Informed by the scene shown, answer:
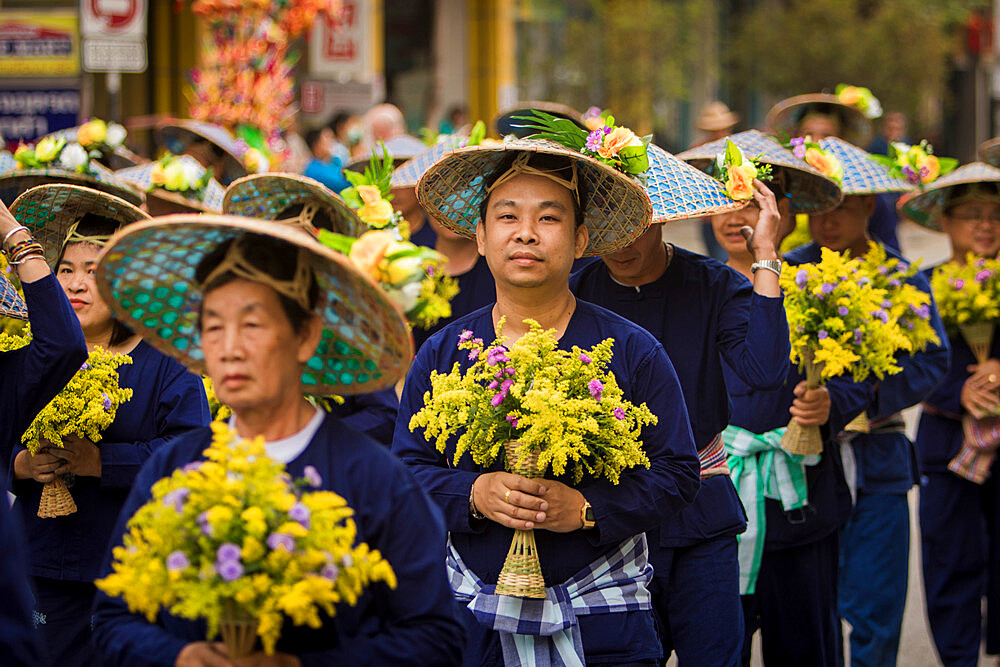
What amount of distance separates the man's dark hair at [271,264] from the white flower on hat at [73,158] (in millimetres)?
3477

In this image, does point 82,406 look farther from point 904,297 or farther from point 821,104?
point 821,104

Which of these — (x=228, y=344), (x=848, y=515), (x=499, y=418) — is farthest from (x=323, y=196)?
(x=848, y=515)

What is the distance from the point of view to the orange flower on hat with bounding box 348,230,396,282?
2775mm

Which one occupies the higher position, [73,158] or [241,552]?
[73,158]

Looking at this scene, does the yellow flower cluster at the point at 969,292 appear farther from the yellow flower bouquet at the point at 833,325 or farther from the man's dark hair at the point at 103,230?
the man's dark hair at the point at 103,230

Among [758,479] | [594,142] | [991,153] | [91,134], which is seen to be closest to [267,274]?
[594,142]

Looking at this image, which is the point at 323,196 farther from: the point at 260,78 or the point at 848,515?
the point at 260,78

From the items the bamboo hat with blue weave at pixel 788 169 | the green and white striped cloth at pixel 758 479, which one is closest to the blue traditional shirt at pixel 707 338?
the green and white striped cloth at pixel 758 479

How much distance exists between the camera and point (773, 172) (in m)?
5.25

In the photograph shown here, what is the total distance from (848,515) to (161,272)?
3487mm

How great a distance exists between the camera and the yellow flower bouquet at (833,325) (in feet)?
17.0

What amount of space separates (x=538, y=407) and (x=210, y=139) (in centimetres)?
513

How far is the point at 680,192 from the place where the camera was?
457 centimetres

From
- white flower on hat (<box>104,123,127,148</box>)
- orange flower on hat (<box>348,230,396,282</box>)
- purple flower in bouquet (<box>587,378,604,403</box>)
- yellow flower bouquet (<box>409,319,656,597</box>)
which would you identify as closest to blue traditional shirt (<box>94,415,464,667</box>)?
orange flower on hat (<box>348,230,396,282</box>)
